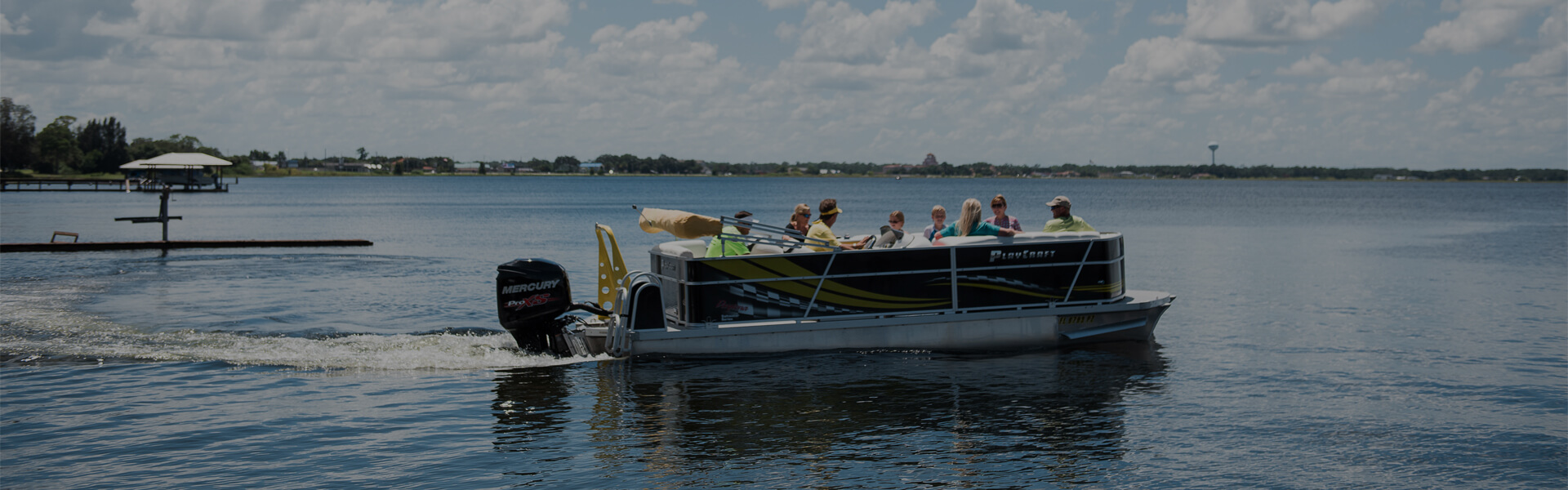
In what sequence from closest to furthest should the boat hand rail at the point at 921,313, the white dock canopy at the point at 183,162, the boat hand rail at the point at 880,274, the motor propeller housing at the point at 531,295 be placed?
1. the motor propeller housing at the point at 531,295
2. the boat hand rail at the point at 880,274
3. the boat hand rail at the point at 921,313
4. the white dock canopy at the point at 183,162

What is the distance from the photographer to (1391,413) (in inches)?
415

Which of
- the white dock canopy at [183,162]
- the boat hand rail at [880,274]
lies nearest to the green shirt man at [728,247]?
the boat hand rail at [880,274]

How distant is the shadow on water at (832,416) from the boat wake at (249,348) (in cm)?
135

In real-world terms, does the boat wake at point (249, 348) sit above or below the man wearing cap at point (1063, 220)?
below

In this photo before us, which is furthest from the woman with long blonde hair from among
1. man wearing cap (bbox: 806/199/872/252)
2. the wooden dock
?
the wooden dock

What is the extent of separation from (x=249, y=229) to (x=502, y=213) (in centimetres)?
2065

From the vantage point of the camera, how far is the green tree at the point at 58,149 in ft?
433

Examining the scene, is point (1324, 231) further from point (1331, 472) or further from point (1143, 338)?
point (1331, 472)

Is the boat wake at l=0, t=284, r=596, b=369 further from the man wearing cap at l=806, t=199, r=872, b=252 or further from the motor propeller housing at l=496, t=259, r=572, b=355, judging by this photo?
the man wearing cap at l=806, t=199, r=872, b=252

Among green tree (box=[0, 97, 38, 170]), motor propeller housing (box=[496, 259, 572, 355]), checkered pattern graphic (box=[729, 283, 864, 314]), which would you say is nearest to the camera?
motor propeller housing (box=[496, 259, 572, 355])

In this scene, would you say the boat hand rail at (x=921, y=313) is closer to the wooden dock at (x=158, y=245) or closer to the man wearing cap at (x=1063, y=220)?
the man wearing cap at (x=1063, y=220)

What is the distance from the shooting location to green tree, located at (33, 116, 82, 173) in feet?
433

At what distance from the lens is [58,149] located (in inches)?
5261

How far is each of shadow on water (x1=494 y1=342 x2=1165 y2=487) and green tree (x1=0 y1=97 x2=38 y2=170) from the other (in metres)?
141
